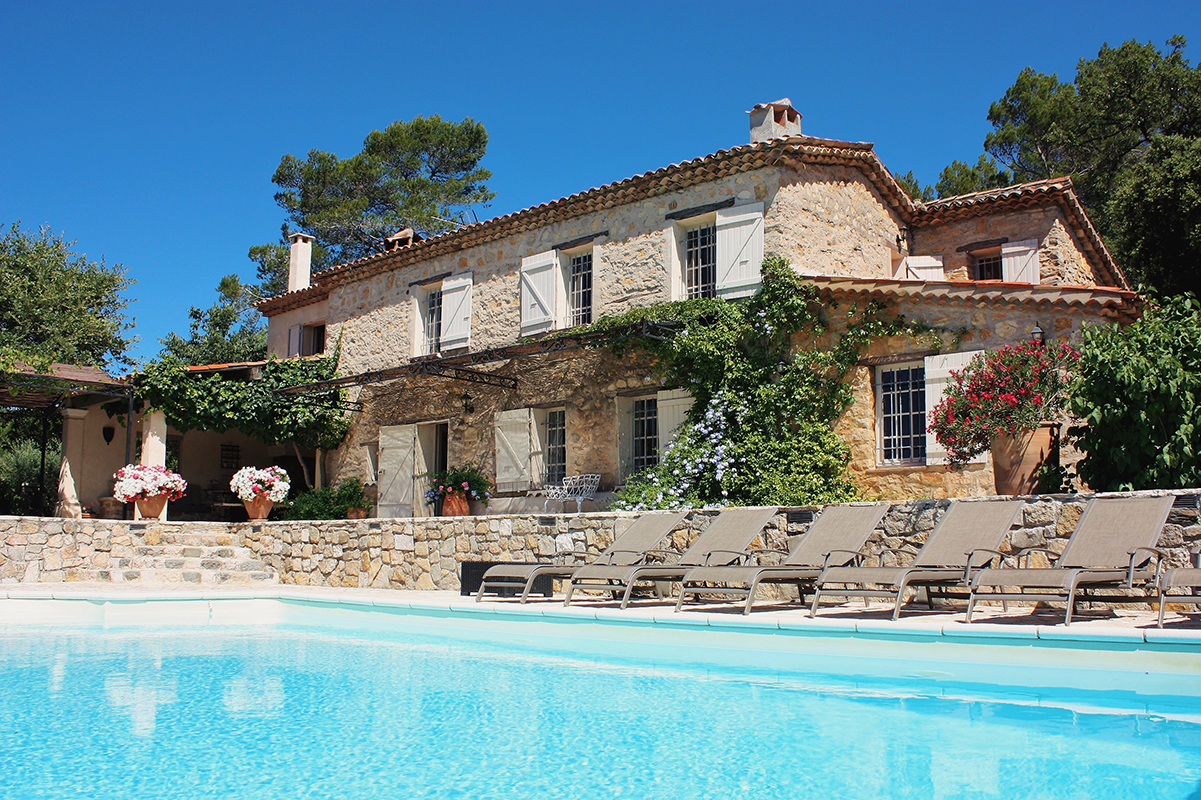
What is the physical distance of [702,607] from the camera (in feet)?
24.9

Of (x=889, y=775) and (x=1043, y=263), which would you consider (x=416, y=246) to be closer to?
(x=1043, y=263)

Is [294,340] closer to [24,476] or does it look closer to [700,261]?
[24,476]

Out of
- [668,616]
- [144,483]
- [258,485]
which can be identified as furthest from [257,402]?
[668,616]

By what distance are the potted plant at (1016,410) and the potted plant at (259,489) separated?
33.4 feet

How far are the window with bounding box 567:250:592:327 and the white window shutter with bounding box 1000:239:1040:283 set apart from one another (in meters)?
6.35

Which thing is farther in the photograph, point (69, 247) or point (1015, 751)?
point (69, 247)

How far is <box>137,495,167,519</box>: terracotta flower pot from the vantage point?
13133 mm

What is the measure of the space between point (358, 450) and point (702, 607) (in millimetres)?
10700

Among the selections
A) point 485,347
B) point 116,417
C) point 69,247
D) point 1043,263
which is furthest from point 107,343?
point 1043,263

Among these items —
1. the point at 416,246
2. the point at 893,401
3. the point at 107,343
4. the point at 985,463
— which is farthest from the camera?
the point at 107,343

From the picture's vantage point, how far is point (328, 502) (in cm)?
1586

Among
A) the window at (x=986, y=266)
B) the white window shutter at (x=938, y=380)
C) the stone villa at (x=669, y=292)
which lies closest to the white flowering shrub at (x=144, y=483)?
the stone villa at (x=669, y=292)

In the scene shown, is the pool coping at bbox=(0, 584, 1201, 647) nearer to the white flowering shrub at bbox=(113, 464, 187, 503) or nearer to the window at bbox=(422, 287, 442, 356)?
the white flowering shrub at bbox=(113, 464, 187, 503)

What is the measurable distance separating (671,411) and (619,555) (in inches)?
177
